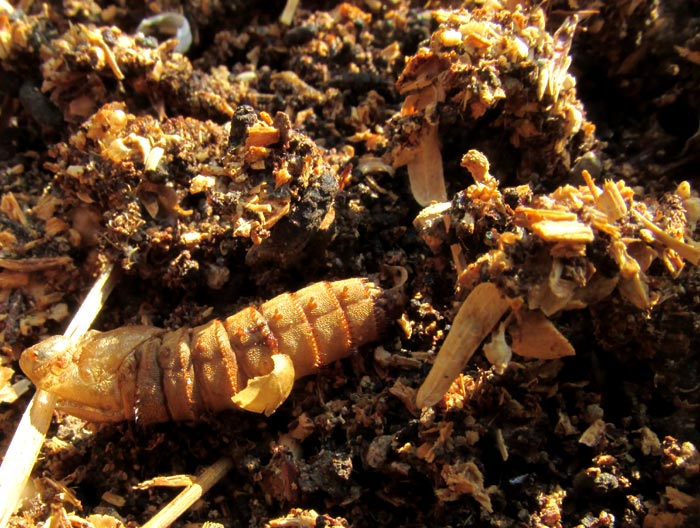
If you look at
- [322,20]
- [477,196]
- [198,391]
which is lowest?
[198,391]

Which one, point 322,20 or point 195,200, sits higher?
point 322,20

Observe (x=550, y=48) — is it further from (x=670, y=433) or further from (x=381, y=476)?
(x=381, y=476)

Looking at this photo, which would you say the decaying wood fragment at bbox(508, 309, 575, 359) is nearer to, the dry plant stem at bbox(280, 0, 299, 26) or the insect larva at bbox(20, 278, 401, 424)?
the insect larva at bbox(20, 278, 401, 424)

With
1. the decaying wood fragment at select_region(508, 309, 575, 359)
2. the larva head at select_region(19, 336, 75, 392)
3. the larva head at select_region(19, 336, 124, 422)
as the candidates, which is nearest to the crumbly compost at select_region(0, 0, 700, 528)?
the decaying wood fragment at select_region(508, 309, 575, 359)

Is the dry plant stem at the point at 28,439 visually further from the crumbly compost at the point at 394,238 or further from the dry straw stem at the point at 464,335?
the dry straw stem at the point at 464,335

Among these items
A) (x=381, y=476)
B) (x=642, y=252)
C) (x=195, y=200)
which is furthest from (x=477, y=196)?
(x=195, y=200)

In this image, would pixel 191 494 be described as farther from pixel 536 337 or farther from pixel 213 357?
pixel 536 337
